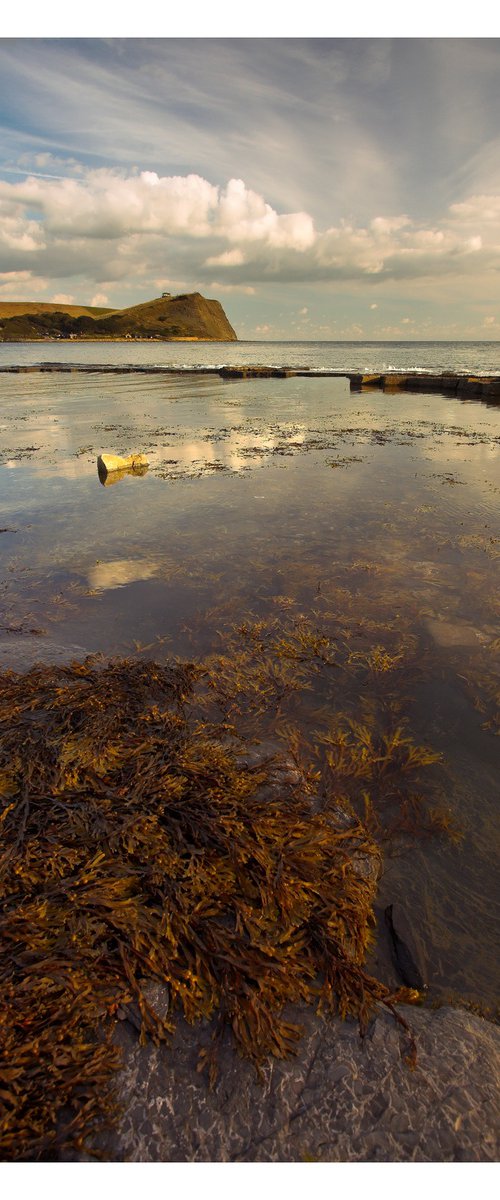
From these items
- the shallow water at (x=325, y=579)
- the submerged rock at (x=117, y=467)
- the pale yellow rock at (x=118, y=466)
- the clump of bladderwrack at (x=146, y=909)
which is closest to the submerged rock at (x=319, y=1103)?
the clump of bladderwrack at (x=146, y=909)

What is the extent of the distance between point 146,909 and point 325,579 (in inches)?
210

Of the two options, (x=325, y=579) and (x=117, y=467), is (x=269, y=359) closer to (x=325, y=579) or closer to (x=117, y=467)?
(x=117, y=467)

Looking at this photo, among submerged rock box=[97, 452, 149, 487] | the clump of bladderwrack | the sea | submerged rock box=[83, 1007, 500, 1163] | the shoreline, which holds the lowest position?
submerged rock box=[83, 1007, 500, 1163]

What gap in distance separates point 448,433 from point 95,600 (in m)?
17.6

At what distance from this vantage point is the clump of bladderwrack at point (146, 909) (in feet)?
6.24

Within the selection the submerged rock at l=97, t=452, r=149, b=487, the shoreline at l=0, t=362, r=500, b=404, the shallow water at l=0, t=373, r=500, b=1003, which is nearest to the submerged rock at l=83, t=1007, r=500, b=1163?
the shallow water at l=0, t=373, r=500, b=1003

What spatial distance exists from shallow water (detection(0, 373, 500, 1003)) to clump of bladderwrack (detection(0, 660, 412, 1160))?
563 millimetres

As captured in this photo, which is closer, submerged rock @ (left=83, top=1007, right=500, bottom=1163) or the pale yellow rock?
submerged rock @ (left=83, top=1007, right=500, bottom=1163)

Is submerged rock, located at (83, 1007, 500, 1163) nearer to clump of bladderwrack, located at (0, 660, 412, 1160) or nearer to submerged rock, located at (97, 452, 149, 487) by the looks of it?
clump of bladderwrack, located at (0, 660, 412, 1160)

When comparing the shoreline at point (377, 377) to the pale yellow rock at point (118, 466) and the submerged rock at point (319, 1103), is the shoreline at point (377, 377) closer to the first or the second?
the pale yellow rock at point (118, 466)

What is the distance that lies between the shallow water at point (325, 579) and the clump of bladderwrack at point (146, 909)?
563mm

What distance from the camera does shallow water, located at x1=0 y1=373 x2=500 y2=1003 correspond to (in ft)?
10.8

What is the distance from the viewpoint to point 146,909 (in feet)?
8.09

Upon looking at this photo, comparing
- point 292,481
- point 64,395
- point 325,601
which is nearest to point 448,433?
point 292,481
